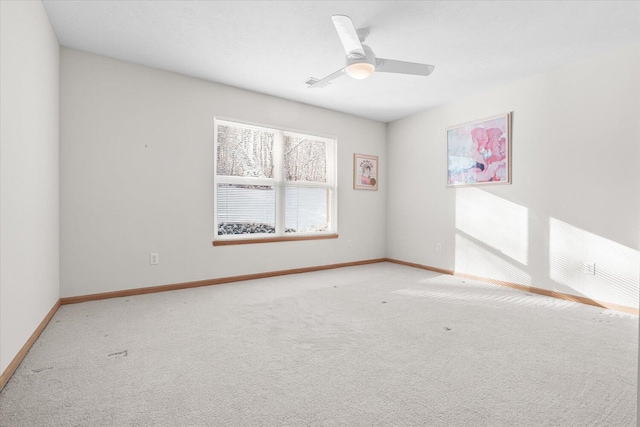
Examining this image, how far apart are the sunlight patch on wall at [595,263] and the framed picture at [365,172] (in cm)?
259

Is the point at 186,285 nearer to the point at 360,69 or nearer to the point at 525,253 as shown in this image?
the point at 360,69

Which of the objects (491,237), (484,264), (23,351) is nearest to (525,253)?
(491,237)

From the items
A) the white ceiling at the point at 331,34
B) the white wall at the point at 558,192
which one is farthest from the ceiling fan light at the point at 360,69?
the white wall at the point at 558,192

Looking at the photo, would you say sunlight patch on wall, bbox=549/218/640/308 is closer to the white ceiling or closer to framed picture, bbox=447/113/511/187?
framed picture, bbox=447/113/511/187

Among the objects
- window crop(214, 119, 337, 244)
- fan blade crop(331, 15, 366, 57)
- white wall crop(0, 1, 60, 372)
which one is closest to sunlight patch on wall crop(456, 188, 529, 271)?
window crop(214, 119, 337, 244)

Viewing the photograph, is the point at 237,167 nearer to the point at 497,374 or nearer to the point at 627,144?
the point at 497,374

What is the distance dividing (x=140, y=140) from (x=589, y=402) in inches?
160

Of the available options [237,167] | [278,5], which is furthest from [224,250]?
[278,5]

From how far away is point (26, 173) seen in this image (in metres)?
2.00

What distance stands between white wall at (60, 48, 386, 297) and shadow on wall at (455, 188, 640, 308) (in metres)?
2.62

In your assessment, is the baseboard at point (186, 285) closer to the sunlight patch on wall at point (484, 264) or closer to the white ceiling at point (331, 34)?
the sunlight patch on wall at point (484, 264)

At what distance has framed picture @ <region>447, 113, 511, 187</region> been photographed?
149 inches

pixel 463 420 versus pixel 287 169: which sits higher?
pixel 287 169

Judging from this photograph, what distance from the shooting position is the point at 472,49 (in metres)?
2.92
